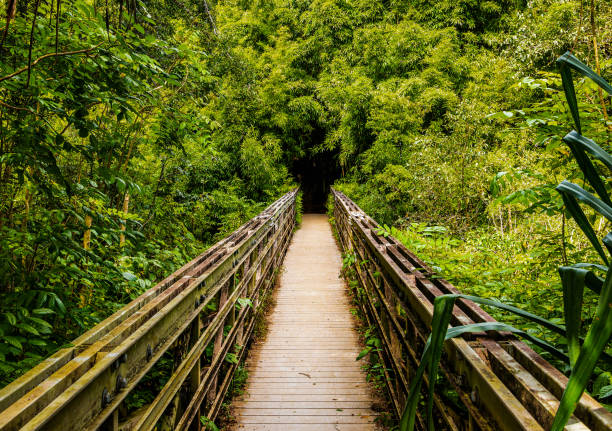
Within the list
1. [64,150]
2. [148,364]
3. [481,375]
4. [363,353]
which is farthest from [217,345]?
[64,150]

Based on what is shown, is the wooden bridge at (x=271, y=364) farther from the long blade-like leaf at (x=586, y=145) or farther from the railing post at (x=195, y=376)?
the long blade-like leaf at (x=586, y=145)

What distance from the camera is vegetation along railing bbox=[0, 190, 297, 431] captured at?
90 cm

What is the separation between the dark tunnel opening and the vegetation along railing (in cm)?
1615

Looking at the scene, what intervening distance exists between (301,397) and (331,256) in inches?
173

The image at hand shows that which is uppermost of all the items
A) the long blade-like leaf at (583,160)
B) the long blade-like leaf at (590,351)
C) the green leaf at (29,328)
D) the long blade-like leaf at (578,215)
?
the long blade-like leaf at (583,160)

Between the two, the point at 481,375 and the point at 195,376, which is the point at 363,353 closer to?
the point at 195,376

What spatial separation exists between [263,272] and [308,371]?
1.59m

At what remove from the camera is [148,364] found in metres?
1.31

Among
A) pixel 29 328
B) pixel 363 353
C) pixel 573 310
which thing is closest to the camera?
pixel 573 310

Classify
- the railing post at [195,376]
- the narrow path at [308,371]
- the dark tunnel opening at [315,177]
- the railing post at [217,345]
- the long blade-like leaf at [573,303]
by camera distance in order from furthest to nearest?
the dark tunnel opening at [315,177]
the narrow path at [308,371]
the railing post at [217,345]
the railing post at [195,376]
the long blade-like leaf at [573,303]

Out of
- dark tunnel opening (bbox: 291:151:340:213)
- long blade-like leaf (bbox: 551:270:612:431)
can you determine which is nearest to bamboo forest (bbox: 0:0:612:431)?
long blade-like leaf (bbox: 551:270:612:431)

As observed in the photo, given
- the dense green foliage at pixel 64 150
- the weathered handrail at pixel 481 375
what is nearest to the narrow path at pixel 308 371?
the weathered handrail at pixel 481 375

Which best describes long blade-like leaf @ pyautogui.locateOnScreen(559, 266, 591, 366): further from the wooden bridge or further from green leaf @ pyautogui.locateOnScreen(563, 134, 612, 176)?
the wooden bridge

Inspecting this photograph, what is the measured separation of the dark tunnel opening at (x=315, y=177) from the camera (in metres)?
18.9
